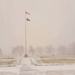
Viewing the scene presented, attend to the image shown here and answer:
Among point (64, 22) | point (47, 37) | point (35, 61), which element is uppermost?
point (64, 22)

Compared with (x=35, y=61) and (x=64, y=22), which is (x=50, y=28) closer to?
(x=64, y=22)

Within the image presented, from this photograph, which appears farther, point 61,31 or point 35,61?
point 61,31

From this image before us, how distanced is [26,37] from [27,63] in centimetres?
125

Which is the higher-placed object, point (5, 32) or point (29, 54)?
point (5, 32)

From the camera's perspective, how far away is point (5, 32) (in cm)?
740

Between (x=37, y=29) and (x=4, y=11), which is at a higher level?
(x=4, y=11)

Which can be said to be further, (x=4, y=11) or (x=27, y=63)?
(x=4, y=11)

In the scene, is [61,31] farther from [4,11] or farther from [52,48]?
[4,11]

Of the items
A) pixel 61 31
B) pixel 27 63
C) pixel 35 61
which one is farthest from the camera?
pixel 61 31

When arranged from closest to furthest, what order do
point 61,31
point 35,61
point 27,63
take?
point 27,63 → point 35,61 → point 61,31

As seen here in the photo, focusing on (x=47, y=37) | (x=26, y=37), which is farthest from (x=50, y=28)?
(x=26, y=37)

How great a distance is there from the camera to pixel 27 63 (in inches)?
254

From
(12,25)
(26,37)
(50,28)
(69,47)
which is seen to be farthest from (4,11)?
(69,47)

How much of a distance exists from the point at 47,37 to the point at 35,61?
0.97 metres
